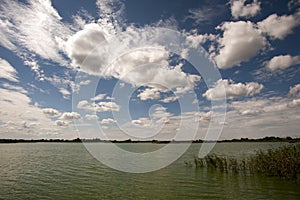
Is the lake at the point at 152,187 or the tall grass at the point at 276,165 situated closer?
the lake at the point at 152,187

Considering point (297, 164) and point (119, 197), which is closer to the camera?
point (119, 197)

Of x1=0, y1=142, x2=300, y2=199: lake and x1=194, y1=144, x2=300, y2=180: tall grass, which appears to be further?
x1=194, y1=144, x2=300, y2=180: tall grass

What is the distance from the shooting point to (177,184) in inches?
840

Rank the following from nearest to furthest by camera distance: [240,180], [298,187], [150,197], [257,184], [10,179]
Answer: [150,197], [298,187], [257,184], [240,180], [10,179]

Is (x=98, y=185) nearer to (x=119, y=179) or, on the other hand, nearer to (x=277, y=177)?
(x=119, y=179)

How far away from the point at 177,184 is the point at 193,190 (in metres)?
2.65

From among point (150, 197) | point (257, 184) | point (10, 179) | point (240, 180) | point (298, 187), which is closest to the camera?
point (150, 197)

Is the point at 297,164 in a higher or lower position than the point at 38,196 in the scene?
higher

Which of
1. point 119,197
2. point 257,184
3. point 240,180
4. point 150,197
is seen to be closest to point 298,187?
point 257,184

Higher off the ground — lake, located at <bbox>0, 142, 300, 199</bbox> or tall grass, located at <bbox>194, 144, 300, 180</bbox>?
tall grass, located at <bbox>194, 144, 300, 180</bbox>

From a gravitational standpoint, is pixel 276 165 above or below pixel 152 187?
above

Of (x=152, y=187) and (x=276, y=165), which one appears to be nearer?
(x=152, y=187)

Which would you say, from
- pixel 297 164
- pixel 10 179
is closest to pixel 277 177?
pixel 297 164

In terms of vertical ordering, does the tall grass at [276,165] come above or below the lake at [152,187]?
above
